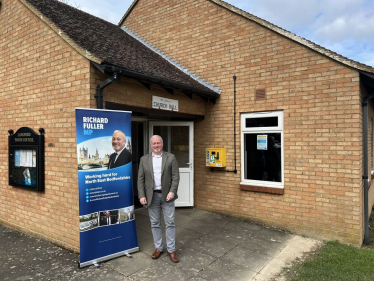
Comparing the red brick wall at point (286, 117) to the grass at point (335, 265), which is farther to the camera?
the red brick wall at point (286, 117)

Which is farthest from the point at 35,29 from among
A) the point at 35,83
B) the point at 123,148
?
the point at 123,148

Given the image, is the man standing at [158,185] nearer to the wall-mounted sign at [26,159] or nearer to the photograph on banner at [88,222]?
the photograph on banner at [88,222]

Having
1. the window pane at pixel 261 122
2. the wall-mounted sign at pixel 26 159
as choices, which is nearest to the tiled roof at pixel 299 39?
the window pane at pixel 261 122

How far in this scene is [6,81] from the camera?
5.28 metres

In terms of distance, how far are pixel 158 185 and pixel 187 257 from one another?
46.6 inches

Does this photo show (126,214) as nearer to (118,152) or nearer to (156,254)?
(156,254)

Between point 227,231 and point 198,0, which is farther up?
point 198,0

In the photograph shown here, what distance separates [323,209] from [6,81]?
6.49 m

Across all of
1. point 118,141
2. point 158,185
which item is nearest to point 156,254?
point 158,185

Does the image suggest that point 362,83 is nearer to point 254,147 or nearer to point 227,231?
point 254,147

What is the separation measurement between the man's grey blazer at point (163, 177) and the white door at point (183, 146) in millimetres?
2571

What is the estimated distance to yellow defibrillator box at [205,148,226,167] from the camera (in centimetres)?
598

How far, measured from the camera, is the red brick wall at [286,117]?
4742 millimetres

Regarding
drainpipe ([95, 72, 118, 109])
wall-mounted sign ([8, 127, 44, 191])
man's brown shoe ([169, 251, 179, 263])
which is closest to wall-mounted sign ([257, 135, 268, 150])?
man's brown shoe ([169, 251, 179, 263])
